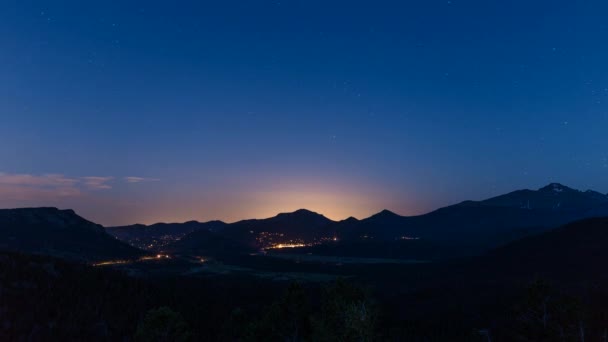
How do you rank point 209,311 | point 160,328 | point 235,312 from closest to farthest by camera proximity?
point 160,328 < point 235,312 < point 209,311

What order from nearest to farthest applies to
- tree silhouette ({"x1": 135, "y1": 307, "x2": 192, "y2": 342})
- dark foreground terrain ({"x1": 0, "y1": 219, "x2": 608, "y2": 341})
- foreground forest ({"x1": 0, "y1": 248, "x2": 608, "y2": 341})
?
1. foreground forest ({"x1": 0, "y1": 248, "x2": 608, "y2": 341})
2. dark foreground terrain ({"x1": 0, "y1": 219, "x2": 608, "y2": 341})
3. tree silhouette ({"x1": 135, "y1": 307, "x2": 192, "y2": 342})

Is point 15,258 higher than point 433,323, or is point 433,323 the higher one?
point 15,258

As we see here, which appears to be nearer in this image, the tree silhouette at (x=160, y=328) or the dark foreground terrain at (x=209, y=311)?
the dark foreground terrain at (x=209, y=311)

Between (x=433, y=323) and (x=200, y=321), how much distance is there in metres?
Result: 92.6

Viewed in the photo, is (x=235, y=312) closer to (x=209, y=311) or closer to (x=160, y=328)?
(x=160, y=328)

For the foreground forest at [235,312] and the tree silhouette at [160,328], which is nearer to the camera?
the foreground forest at [235,312]

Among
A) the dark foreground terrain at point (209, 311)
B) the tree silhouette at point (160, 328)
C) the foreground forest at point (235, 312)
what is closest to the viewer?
the foreground forest at point (235, 312)

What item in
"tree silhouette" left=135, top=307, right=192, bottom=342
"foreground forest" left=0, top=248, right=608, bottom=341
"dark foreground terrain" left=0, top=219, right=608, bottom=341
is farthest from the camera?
"tree silhouette" left=135, top=307, right=192, bottom=342

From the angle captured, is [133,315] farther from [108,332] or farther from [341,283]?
[341,283]

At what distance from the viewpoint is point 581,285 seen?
168500 mm

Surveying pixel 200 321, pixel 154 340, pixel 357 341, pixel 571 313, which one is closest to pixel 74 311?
pixel 200 321

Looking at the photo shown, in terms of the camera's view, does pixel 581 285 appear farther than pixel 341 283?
Yes

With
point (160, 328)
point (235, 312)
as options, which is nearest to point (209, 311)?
point (235, 312)

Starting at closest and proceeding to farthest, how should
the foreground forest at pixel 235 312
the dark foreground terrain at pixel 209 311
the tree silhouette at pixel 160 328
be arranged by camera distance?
the foreground forest at pixel 235 312 < the dark foreground terrain at pixel 209 311 < the tree silhouette at pixel 160 328
